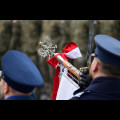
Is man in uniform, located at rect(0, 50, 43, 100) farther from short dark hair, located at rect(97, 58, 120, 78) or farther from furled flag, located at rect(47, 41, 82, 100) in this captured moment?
furled flag, located at rect(47, 41, 82, 100)

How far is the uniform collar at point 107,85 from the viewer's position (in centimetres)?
220

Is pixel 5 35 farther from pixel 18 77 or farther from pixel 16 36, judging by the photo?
pixel 18 77

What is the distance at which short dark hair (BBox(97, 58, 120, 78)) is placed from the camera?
2.21m

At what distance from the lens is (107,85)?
2.21 metres

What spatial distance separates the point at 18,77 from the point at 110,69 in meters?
0.73

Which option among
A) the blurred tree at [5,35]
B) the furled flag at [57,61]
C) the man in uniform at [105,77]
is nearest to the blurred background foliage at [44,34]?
the blurred tree at [5,35]

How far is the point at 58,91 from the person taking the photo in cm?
304

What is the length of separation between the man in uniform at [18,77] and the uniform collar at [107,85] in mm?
521

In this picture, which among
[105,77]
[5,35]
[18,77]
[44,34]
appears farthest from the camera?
[5,35]

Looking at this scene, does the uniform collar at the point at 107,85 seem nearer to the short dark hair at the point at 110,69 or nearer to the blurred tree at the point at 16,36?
the short dark hair at the point at 110,69

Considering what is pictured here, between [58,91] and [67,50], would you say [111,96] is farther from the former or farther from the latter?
[67,50]

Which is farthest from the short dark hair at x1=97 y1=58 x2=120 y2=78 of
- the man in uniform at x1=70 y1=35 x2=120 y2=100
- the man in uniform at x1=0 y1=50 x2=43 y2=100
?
the man in uniform at x1=0 y1=50 x2=43 y2=100

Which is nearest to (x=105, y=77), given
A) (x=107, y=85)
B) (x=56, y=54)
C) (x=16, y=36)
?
(x=107, y=85)
